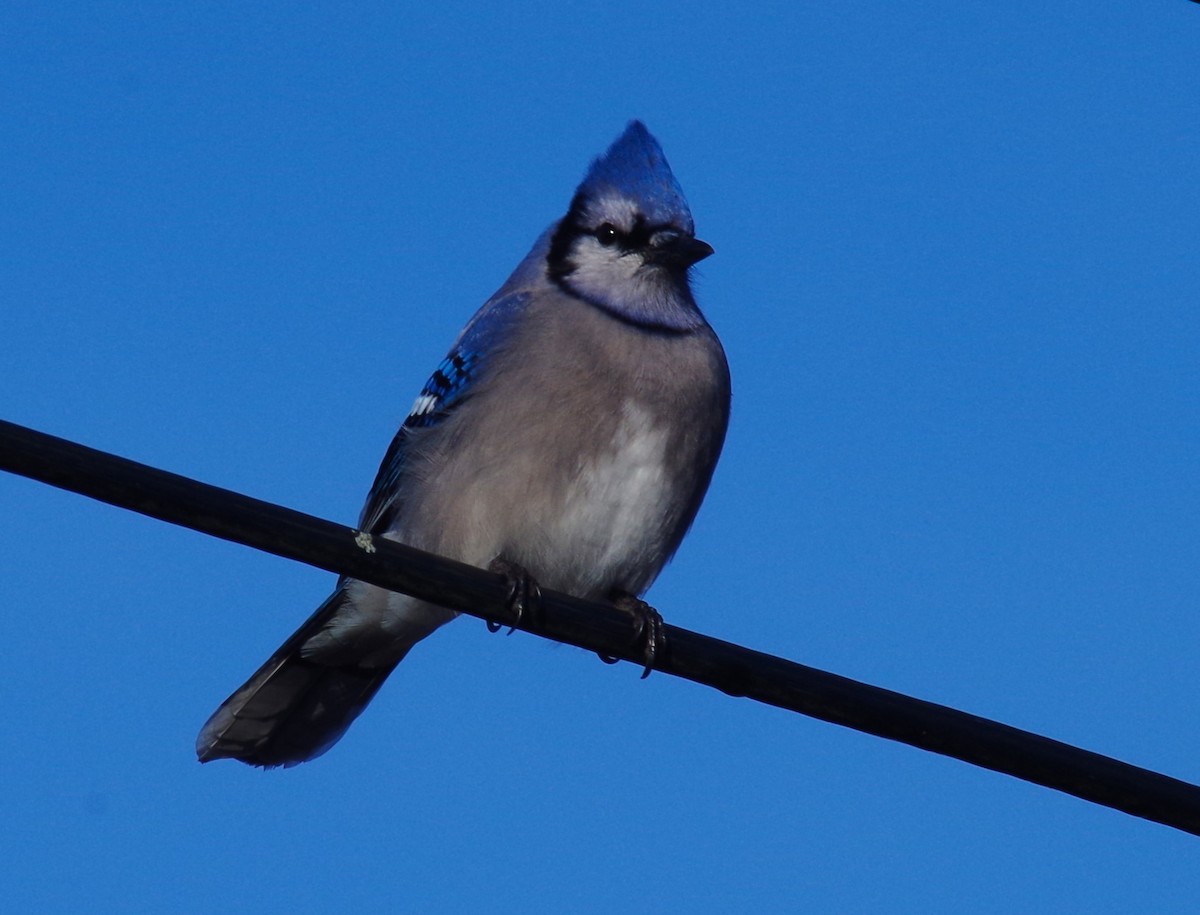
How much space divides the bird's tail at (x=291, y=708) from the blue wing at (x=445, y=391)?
1.25ft

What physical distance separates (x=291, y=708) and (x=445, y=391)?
121cm

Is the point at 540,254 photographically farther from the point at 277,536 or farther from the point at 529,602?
the point at 277,536

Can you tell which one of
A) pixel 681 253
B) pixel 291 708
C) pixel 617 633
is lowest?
pixel 291 708

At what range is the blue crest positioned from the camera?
5.68 metres

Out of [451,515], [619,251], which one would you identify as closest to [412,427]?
[451,515]

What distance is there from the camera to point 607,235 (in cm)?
571

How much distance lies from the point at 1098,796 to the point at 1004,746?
189mm

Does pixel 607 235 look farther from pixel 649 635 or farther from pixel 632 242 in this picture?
→ pixel 649 635

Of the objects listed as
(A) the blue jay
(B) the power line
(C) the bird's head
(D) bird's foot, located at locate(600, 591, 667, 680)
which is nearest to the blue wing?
(A) the blue jay

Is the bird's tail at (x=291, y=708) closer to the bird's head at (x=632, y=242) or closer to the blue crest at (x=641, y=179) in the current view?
the bird's head at (x=632, y=242)

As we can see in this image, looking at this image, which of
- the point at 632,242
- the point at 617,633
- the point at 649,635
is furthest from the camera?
the point at 632,242

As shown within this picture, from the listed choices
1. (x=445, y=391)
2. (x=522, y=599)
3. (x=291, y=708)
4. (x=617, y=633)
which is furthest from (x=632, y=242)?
(x=617, y=633)

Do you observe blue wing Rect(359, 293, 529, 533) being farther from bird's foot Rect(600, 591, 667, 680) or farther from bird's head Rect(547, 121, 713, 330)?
bird's foot Rect(600, 591, 667, 680)

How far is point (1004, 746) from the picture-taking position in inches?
119
